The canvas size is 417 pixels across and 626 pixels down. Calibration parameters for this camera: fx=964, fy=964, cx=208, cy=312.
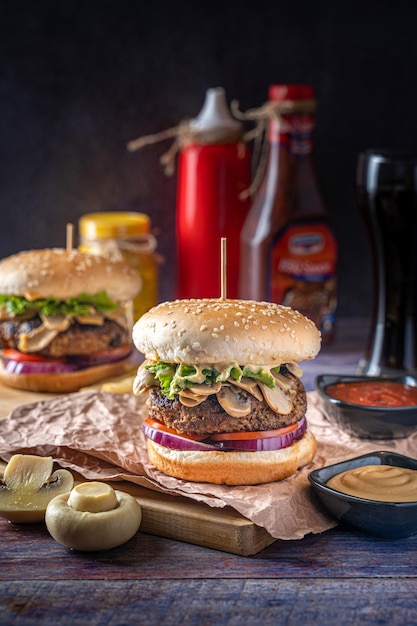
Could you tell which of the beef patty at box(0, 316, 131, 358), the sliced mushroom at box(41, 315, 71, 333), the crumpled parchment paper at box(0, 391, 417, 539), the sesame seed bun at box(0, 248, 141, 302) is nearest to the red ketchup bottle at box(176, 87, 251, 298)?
the sesame seed bun at box(0, 248, 141, 302)

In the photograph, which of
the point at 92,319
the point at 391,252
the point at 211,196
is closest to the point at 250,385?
the point at 92,319

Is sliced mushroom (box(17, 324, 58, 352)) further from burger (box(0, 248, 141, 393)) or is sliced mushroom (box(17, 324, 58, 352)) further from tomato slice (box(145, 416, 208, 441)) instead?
tomato slice (box(145, 416, 208, 441))

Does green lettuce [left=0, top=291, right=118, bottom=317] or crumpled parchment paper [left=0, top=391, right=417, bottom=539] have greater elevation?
green lettuce [left=0, top=291, right=118, bottom=317]

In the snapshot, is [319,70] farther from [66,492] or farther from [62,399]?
[66,492]

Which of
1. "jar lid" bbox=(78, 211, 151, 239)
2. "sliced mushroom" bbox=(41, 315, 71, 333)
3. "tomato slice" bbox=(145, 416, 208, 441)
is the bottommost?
"tomato slice" bbox=(145, 416, 208, 441)

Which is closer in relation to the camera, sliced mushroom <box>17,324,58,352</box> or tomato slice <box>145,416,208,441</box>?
tomato slice <box>145,416,208,441</box>

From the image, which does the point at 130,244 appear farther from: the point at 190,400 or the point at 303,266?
the point at 190,400
